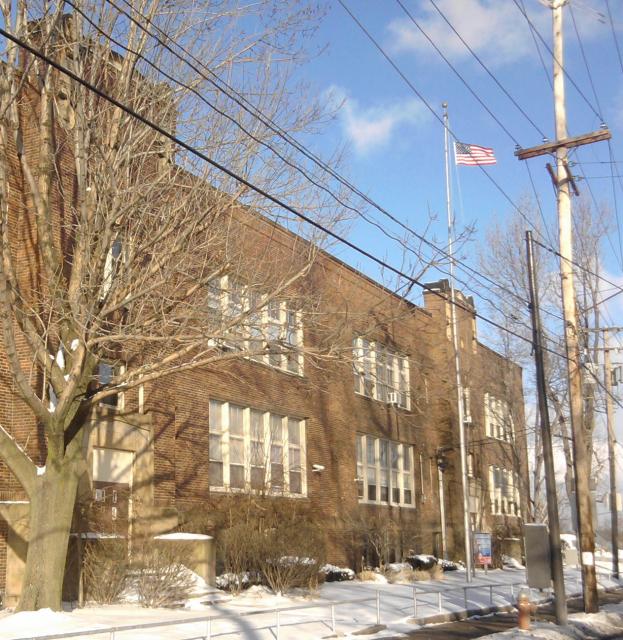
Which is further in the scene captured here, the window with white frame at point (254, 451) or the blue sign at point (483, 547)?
the blue sign at point (483, 547)

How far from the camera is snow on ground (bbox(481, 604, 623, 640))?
14789 millimetres

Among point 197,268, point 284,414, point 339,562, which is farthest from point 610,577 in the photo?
point 197,268

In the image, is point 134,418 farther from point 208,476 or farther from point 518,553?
point 518,553

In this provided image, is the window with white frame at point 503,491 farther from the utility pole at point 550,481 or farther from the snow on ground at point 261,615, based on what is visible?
the utility pole at point 550,481

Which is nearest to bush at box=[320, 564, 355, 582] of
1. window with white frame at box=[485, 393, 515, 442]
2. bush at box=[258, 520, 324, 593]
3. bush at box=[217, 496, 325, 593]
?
bush at box=[217, 496, 325, 593]

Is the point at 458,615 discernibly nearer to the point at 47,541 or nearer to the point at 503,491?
the point at 47,541

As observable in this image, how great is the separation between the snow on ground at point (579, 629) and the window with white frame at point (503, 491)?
2282cm

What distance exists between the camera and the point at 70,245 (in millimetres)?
19078

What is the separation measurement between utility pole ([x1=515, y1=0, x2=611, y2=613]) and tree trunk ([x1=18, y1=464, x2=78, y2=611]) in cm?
1115

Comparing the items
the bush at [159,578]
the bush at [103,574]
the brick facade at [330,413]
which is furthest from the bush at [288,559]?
the bush at [103,574]

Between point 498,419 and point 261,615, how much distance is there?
27.8 meters

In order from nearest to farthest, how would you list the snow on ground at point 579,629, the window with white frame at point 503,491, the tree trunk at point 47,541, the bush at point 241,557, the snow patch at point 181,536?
the tree trunk at point 47,541 < the snow on ground at point 579,629 < the snow patch at point 181,536 < the bush at point 241,557 < the window with white frame at point 503,491

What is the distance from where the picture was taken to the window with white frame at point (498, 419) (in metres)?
41.6

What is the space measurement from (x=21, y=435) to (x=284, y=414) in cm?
1040
